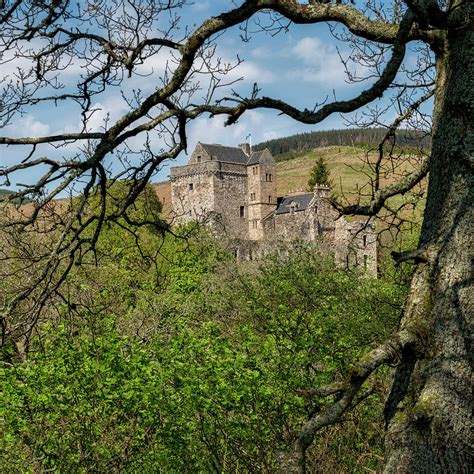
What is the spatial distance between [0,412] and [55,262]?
434 cm

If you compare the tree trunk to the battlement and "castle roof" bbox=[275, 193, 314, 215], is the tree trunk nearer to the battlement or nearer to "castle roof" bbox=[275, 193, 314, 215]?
"castle roof" bbox=[275, 193, 314, 215]

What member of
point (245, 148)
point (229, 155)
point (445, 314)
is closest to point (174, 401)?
point (445, 314)

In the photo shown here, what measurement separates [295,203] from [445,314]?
53099 millimetres

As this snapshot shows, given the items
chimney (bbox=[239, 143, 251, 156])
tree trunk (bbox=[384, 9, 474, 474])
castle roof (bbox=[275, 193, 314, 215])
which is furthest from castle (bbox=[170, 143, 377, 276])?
tree trunk (bbox=[384, 9, 474, 474])

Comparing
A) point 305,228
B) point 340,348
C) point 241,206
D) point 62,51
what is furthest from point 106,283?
point 241,206

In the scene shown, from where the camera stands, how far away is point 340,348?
33.9 feet

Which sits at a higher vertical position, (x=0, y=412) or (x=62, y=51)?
(x=62, y=51)

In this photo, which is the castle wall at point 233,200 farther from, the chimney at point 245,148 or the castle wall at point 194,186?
the chimney at point 245,148

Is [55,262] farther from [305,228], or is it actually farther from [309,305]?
[305,228]

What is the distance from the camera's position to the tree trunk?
171 inches

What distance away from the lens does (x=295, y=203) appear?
57375 mm

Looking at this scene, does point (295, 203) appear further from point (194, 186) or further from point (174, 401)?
point (174, 401)

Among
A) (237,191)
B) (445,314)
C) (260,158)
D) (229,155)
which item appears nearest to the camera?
(445,314)

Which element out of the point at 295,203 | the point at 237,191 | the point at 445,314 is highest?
the point at 237,191
